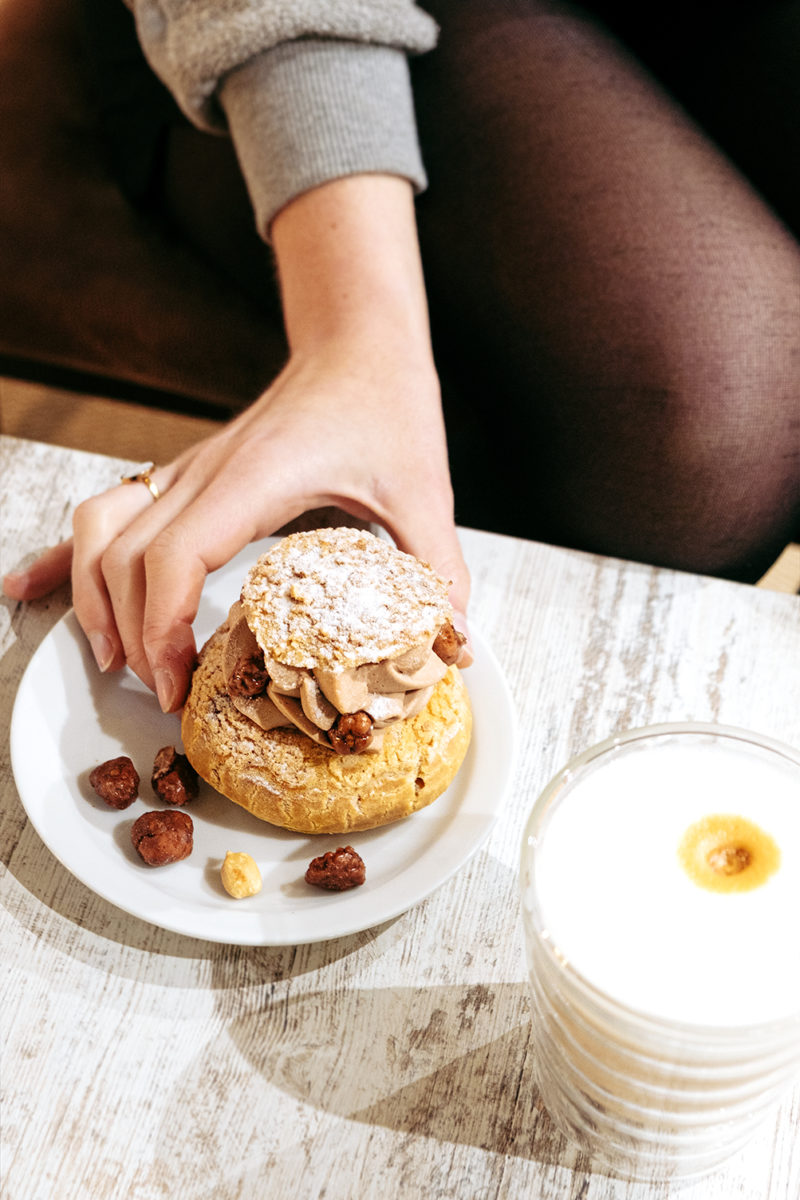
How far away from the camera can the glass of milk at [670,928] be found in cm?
42

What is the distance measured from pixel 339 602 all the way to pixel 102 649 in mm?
201

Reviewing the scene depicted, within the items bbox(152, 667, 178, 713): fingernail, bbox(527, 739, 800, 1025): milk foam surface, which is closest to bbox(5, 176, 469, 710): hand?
bbox(152, 667, 178, 713): fingernail

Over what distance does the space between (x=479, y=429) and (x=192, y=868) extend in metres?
0.72

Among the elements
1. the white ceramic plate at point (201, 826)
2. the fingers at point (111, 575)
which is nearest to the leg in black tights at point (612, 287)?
the white ceramic plate at point (201, 826)

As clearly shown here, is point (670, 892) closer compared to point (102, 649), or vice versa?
point (670, 892)

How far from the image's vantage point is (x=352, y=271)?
35.7 inches

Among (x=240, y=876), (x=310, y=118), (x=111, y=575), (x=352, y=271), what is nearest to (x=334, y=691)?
(x=240, y=876)

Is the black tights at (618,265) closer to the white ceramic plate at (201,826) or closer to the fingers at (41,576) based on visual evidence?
the white ceramic plate at (201,826)

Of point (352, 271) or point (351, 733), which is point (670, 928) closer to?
point (351, 733)

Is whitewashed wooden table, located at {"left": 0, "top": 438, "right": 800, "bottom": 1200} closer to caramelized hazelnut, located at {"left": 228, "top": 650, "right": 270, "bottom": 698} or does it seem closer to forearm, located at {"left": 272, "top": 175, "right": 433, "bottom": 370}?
caramelized hazelnut, located at {"left": 228, "top": 650, "right": 270, "bottom": 698}

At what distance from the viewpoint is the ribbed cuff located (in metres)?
0.93

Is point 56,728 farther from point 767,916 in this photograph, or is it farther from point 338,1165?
point 767,916

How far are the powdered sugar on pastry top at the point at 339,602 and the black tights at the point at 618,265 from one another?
1.53 feet

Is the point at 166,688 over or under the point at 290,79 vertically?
under
